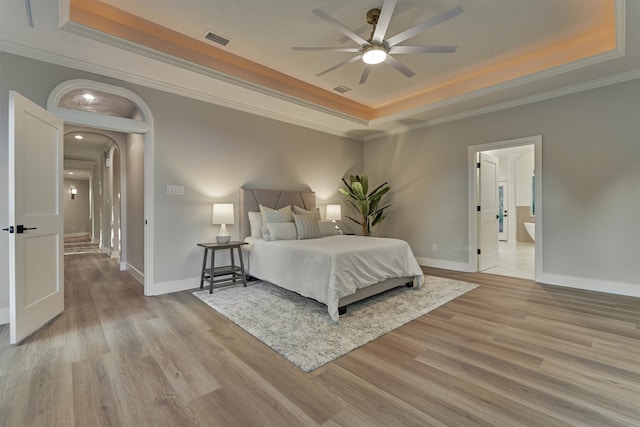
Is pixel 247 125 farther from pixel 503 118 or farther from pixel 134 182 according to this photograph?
pixel 503 118

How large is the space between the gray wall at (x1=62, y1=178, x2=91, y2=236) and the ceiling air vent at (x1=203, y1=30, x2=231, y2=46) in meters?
11.7

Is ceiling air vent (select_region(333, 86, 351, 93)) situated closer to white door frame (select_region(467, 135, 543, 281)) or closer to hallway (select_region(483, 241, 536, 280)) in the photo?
white door frame (select_region(467, 135, 543, 281))

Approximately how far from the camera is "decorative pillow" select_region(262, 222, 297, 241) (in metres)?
3.97

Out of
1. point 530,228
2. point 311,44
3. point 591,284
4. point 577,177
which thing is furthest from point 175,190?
point 530,228

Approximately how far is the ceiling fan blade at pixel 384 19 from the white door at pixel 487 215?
3.29 metres

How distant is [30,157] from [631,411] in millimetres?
4697

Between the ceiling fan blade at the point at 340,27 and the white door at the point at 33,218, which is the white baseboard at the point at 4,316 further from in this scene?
the ceiling fan blade at the point at 340,27

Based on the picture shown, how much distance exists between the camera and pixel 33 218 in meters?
2.54

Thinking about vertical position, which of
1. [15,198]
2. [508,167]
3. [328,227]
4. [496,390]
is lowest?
[496,390]

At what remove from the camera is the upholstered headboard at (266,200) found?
4.48m

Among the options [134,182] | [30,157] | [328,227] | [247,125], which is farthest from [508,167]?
[30,157]

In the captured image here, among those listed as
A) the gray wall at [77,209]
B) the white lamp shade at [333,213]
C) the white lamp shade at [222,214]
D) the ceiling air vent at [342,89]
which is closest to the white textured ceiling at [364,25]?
the ceiling air vent at [342,89]

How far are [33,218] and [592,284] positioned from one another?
636 centimetres

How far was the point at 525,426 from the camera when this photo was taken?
4.67ft
